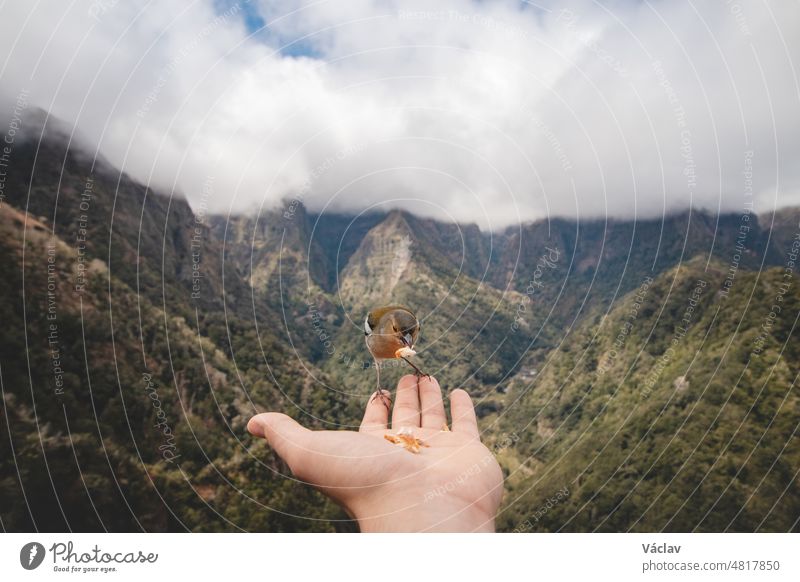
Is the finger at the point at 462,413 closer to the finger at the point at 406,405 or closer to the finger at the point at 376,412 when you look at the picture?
the finger at the point at 406,405

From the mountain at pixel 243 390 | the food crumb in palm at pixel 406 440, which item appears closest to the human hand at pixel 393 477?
the food crumb in palm at pixel 406 440

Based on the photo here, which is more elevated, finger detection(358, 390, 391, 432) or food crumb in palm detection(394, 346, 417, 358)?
food crumb in palm detection(394, 346, 417, 358)

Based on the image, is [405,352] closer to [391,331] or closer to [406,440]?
[391,331]

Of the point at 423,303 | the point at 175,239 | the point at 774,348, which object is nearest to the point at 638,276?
the point at 423,303

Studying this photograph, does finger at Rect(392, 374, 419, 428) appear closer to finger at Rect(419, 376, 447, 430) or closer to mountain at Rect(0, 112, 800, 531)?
finger at Rect(419, 376, 447, 430)

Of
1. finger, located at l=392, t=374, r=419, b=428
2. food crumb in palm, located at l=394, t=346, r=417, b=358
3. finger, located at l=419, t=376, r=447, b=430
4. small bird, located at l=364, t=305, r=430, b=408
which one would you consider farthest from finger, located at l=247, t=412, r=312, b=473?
finger, located at l=419, t=376, r=447, b=430

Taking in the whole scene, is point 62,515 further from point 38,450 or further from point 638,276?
point 638,276

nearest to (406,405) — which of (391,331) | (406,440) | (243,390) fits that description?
(406,440)
